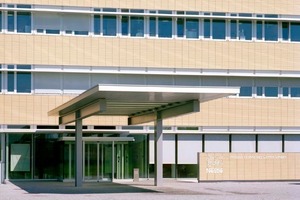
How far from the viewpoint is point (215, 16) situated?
41719mm

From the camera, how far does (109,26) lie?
40.8 m

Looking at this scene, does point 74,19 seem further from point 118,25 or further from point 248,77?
point 248,77

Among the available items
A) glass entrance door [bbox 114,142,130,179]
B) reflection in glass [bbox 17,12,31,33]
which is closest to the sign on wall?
glass entrance door [bbox 114,142,130,179]

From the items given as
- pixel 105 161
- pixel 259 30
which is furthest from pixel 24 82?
pixel 259 30

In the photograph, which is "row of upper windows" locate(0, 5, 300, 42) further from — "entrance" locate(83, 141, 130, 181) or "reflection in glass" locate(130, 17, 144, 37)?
"entrance" locate(83, 141, 130, 181)

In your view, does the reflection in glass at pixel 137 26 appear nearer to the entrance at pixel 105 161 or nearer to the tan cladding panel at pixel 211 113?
the tan cladding panel at pixel 211 113

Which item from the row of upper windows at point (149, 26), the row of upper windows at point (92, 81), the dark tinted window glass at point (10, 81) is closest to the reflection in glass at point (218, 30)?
the row of upper windows at point (149, 26)

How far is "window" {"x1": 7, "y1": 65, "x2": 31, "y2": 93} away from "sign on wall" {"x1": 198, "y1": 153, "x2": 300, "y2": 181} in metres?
10.3

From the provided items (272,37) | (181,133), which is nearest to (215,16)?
(272,37)

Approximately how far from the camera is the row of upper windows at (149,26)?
39.9m

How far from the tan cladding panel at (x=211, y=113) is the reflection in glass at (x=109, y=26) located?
4402mm

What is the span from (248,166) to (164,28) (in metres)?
9.34

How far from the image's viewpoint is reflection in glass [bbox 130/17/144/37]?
135 feet

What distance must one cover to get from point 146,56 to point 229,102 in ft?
18.6
